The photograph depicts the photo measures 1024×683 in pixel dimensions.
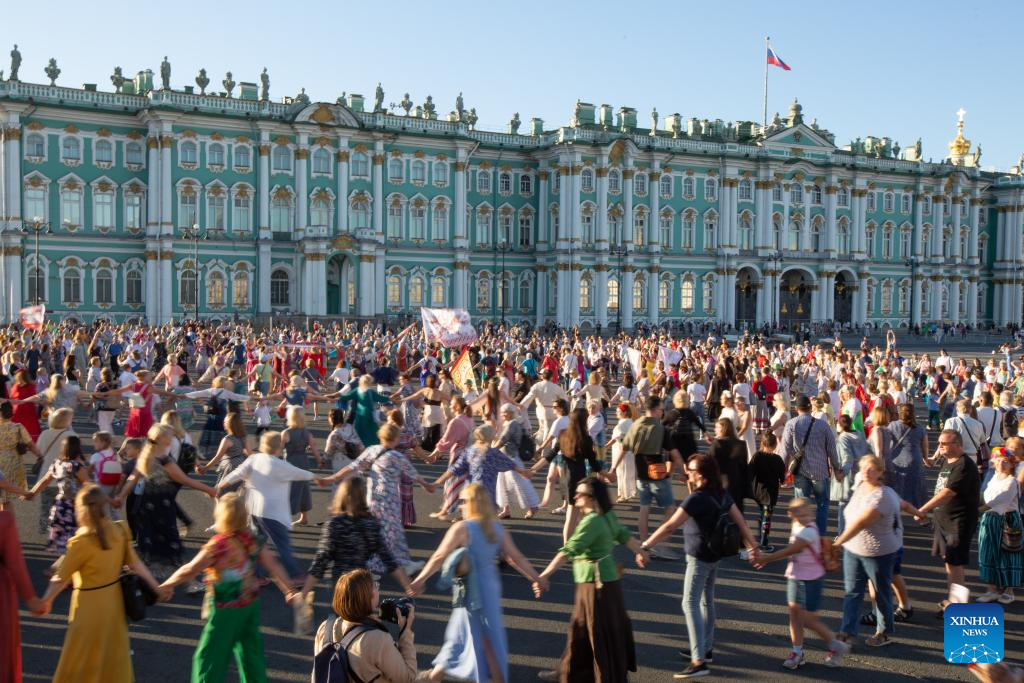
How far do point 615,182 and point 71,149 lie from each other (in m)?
33.0

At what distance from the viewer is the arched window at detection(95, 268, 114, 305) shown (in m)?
52.2

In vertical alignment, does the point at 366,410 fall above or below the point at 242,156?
below

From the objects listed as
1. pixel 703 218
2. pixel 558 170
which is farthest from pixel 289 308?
pixel 703 218

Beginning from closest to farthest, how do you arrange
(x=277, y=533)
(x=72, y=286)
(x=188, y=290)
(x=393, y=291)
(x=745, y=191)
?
(x=277, y=533) → (x=72, y=286) → (x=188, y=290) → (x=393, y=291) → (x=745, y=191)

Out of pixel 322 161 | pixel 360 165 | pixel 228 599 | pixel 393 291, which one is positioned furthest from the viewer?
pixel 393 291

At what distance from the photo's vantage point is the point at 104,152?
52156mm

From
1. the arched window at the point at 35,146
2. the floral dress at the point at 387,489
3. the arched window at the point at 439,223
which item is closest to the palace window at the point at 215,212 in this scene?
the arched window at the point at 35,146

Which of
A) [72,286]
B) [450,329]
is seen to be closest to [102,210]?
[72,286]

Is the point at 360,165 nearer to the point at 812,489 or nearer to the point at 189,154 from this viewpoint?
the point at 189,154

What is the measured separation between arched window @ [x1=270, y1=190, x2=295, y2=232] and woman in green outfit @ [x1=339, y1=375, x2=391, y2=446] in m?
43.3

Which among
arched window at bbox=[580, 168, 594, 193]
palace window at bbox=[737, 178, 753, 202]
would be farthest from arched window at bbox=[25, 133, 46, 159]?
palace window at bbox=[737, 178, 753, 202]

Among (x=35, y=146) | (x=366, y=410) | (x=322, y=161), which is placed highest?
(x=322, y=161)

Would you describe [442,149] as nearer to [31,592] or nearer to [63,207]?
[63,207]

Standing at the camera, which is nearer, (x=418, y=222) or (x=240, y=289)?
(x=240, y=289)
